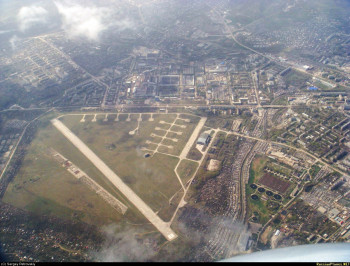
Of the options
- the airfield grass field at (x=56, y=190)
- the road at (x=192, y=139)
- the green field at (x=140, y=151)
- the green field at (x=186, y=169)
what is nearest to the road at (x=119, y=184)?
the green field at (x=140, y=151)

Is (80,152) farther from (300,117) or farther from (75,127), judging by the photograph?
(300,117)

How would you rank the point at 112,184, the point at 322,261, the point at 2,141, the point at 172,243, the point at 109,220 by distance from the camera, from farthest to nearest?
the point at 2,141, the point at 112,184, the point at 109,220, the point at 172,243, the point at 322,261

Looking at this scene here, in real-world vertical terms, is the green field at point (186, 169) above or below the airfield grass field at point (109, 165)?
above

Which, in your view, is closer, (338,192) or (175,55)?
(338,192)

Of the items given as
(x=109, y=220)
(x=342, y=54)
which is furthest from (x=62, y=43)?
(x=342, y=54)

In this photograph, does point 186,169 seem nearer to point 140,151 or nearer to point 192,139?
point 192,139

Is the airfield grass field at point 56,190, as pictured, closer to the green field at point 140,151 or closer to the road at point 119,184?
the road at point 119,184

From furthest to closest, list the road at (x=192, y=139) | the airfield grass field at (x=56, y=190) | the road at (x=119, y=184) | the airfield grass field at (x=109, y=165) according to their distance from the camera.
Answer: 1. the road at (x=192, y=139)
2. the airfield grass field at (x=109, y=165)
3. the airfield grass field at (x=56, y=190)
4. the road at (x=119, y=184)

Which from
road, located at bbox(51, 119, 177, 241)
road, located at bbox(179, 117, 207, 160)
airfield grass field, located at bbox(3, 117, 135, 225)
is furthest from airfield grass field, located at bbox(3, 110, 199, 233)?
road, located at bbox(179, 117, 207, 160)
